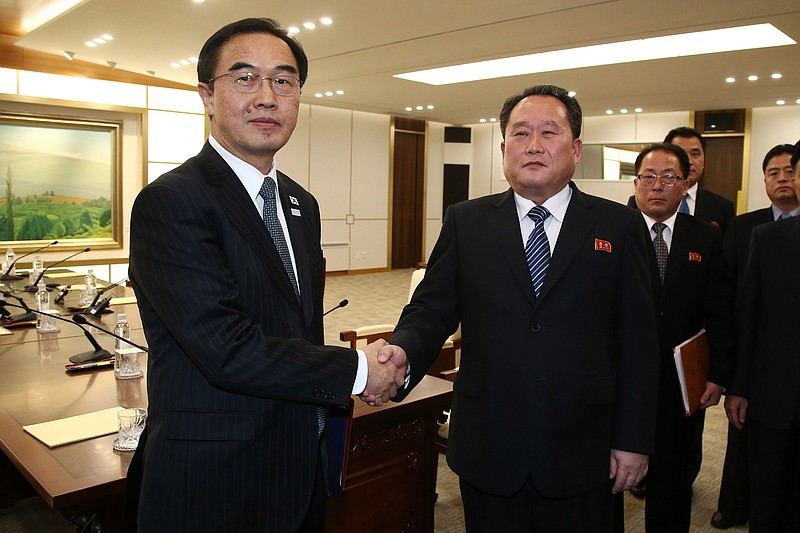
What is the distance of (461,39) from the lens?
7.48m

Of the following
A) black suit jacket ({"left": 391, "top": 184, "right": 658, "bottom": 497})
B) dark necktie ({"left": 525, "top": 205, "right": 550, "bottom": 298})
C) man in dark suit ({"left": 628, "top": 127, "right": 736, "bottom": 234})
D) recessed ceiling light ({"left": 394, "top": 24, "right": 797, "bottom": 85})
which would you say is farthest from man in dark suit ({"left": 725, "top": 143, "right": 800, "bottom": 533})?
recessed ceiling light ({"left": 394, "top": 24, "right": 797, "bottom": 85})

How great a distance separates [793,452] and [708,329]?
0.58 meters

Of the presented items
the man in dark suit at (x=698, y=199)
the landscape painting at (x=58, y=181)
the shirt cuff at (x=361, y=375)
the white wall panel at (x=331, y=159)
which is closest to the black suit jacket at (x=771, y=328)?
the man in dark suit at (x=698, y=199)

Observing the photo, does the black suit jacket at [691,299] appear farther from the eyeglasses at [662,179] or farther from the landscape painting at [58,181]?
the landscape painting at [58,181]

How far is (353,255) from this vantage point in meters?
14.0

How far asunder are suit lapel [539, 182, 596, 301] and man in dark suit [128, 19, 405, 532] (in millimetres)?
598

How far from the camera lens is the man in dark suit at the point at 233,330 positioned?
54.3 inches

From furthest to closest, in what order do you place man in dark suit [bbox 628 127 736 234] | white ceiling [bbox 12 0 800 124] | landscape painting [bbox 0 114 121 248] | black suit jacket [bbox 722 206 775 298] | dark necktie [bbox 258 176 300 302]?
landscape painting [bbox 0 114 121 248], white ceiling [bbox 12 0 800 124], man in dark suit [bbox 628 127 736 234], black suit jacket [bbox 722 206 775 298], dark necktie [bbox 258 176 300 302]

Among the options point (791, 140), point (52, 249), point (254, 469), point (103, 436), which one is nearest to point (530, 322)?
point (254, 469)

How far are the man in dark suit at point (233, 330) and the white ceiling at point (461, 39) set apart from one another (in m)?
4.97

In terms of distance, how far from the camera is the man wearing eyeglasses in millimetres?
2697

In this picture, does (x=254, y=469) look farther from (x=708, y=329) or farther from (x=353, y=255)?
(x=353, y=255)

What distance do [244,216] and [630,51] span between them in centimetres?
796

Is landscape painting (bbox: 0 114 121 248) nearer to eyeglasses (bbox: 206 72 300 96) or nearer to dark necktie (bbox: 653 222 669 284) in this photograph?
eyeglasses (bbox: 206 72 300 96)
